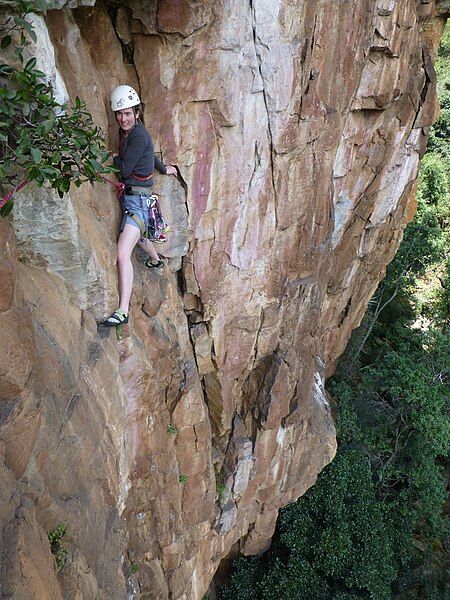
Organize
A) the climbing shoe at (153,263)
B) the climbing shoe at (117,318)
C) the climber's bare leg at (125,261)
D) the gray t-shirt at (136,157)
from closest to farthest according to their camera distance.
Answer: the gray t-shirt at (136,157) → the climbing shoe at (117,318) → the climber's bare leg at (125,261) → the climbing shoe at (153,263)

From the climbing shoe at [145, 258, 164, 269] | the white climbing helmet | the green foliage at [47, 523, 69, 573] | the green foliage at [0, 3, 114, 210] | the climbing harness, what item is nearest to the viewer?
the green foliage at [0, 3, 114, 210]

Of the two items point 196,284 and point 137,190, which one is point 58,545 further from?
point 196,284

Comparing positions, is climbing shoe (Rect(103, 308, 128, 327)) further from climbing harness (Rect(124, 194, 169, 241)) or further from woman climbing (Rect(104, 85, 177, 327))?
climbing harness (Rect(124, 194, 169, 241))

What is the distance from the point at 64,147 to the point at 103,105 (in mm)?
2110

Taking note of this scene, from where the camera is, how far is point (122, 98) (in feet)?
18.0

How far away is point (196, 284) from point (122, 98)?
3.28 metres

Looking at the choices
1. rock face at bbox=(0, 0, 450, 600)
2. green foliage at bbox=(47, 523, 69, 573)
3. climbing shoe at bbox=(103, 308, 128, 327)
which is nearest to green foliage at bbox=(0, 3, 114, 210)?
rock face at bbox=(0, 0, 450, 600)

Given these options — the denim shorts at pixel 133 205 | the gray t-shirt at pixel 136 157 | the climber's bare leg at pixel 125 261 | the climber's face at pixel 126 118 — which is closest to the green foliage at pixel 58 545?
the climber's bare leg at pixel 125 261

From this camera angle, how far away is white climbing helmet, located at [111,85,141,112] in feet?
18.0

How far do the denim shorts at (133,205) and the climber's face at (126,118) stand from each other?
797 millimetres

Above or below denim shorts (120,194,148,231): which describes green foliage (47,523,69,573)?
below

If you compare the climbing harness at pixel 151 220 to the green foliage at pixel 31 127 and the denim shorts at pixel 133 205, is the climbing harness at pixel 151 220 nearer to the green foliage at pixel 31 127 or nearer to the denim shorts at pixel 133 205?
the denim shorts at pixel 133 205

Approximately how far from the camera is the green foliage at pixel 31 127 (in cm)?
356

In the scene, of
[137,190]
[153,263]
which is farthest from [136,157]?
[153,263]
